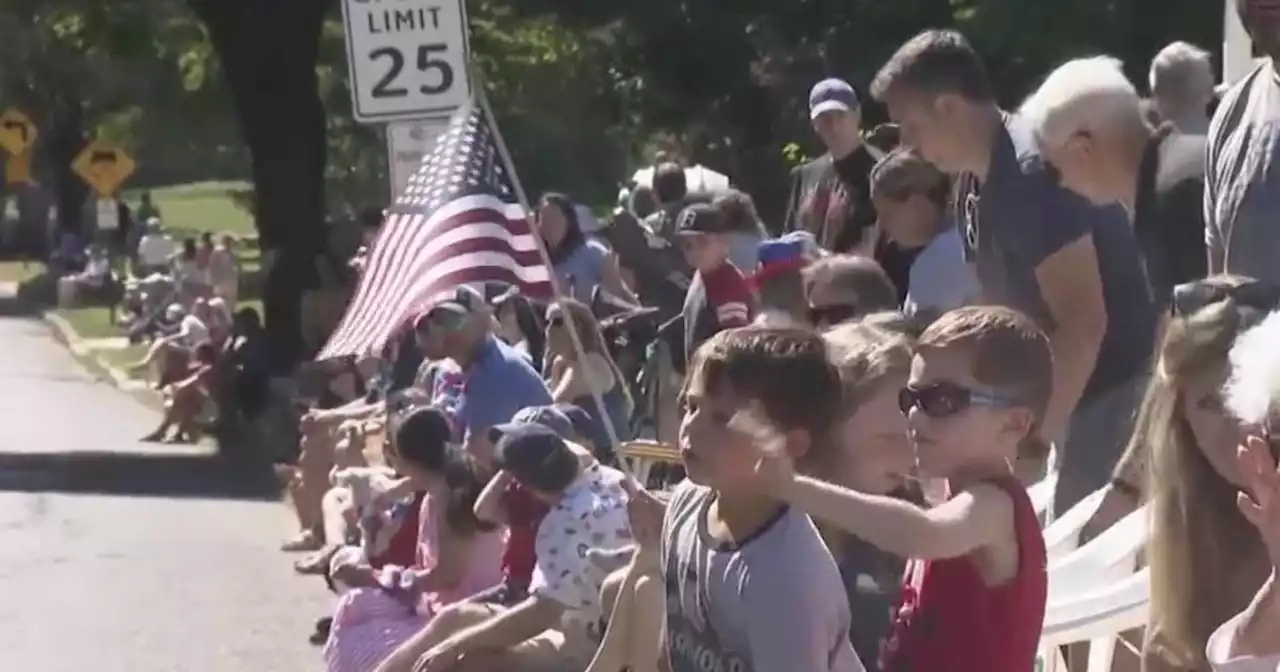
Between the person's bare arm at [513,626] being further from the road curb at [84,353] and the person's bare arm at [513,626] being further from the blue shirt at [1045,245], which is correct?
the road curb at [84,353]

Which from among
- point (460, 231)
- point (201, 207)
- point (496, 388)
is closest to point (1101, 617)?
point (496, 388)

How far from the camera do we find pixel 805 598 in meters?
3.86

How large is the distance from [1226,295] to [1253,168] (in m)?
1.04

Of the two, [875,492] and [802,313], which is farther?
[802,313]

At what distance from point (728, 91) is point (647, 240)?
1055 centimetres

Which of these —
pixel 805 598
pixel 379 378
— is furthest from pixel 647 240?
pixel 805 598

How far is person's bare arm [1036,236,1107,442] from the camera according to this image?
563 cm

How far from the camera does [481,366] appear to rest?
902cm

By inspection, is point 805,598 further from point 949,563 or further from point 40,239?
point 40,239

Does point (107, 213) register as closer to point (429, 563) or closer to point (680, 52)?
point (680, 52)

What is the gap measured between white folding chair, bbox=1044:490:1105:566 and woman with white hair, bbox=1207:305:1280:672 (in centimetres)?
176

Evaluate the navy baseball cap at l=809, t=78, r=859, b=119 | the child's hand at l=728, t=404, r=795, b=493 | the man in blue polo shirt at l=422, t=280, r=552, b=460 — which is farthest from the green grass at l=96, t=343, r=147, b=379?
the child's hand at l=728, t=404, r=795, b=493

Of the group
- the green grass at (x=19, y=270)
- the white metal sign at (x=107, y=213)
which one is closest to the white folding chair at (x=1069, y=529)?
the white metal sign at (x=107, y=213)

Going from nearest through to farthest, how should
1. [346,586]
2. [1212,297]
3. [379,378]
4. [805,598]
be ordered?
[805,598], [1212,297], [346,586], [379,378]
